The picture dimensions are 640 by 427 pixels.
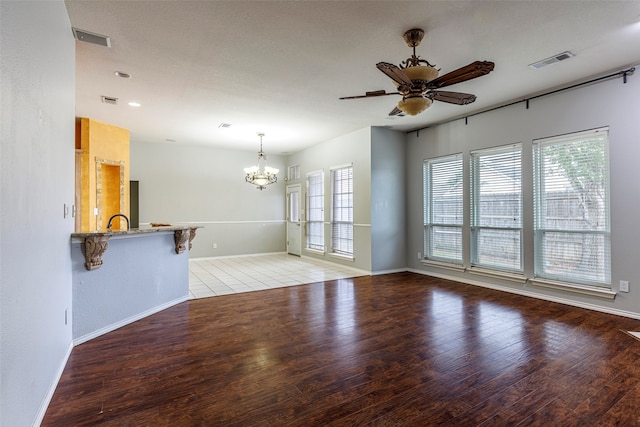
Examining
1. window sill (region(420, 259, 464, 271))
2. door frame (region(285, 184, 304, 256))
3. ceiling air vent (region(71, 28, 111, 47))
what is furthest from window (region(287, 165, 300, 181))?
ceiling air vent (region(71, 28, 111, 47))

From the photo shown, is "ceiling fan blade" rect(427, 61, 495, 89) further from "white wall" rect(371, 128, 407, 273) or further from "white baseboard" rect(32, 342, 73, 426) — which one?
"white baseboard" rect(32, 342, 73, 426)

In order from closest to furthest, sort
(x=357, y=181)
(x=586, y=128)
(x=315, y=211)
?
1. (x=586, y=128)
2. (x=357, y=181)
3. (x=315, y=211)

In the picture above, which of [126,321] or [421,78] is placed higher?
[421,78]

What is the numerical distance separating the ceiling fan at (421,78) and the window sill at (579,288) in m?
3.03

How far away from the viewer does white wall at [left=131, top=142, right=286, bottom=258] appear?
26.3 feet

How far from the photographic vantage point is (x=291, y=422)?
190 cm

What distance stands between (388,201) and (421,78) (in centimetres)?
396

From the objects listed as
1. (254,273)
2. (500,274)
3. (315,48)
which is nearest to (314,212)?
(254,273)

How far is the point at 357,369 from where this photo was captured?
2.55 metres

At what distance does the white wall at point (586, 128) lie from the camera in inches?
149

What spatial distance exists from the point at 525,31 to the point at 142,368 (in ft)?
14.8

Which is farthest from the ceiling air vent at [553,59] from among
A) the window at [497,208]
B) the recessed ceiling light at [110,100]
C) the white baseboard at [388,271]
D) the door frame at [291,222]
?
the door frame at [291,222]

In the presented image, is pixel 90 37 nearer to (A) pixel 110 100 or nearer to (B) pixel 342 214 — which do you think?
(A) pixel 110 100

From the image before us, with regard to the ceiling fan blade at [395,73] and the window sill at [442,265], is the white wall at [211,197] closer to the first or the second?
the window sill at [442,265]
